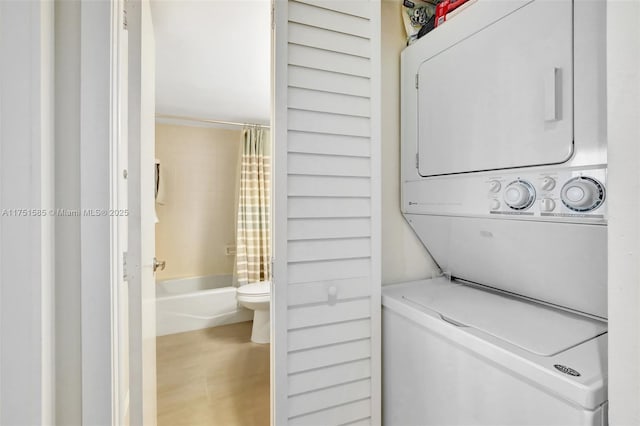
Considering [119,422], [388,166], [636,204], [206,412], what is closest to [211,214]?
[206,412]

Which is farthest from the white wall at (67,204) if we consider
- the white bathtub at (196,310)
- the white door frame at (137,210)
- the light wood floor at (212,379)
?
the white bathtub at (196,310)

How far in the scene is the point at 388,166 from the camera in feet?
5.01

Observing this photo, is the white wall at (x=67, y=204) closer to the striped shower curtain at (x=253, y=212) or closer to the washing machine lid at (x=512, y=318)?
the washing machine lid at (x=512, y=318)

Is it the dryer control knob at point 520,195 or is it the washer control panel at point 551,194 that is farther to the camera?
the dryer control knob at point 520,195

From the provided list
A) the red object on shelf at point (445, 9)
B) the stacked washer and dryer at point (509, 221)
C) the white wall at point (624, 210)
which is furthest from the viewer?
the red object on shelf at point (445, 9)

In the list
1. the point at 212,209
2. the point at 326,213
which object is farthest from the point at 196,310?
the point at 326,213

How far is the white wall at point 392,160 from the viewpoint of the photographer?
1.51 m

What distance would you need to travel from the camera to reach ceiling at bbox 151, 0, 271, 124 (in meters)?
1.63

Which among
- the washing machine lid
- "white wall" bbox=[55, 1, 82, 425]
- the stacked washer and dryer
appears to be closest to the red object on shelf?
the stacked washer and dryer

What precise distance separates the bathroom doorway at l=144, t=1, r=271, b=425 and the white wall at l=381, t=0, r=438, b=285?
2.07 feet

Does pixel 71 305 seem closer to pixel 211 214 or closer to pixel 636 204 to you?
pixel 636 204
